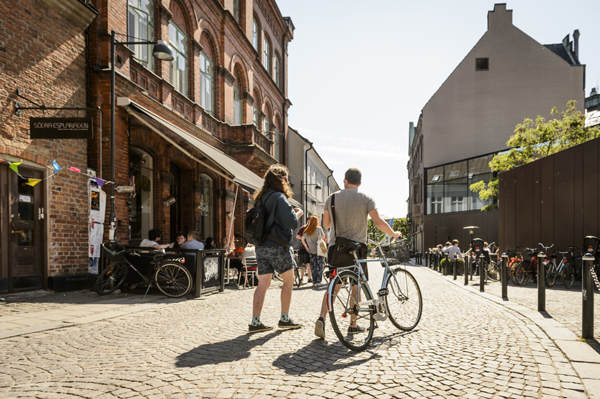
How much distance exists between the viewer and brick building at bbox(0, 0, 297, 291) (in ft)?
29.4

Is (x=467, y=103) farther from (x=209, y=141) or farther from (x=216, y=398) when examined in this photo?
(x=216, y=398)

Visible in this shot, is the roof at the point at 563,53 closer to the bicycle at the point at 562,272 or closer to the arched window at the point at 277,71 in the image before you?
the arched window at the point at 277,71

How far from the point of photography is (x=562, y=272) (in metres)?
11.6

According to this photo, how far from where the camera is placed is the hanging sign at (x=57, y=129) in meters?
8.69

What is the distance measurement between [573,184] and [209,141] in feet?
37.7

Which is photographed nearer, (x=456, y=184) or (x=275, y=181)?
(x=275, y=181)

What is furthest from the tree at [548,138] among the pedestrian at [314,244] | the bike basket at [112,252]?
the bike basket at [112,252]

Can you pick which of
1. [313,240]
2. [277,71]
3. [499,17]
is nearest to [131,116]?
[313,240]

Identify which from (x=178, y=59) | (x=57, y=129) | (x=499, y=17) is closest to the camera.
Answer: (x=57, y=129)

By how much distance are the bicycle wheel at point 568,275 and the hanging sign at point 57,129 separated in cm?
1090

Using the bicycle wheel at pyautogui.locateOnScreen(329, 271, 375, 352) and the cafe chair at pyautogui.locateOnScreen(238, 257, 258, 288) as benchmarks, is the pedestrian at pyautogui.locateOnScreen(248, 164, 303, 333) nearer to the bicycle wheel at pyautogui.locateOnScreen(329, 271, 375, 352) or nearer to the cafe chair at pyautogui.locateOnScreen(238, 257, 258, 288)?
the bicycle wheel at pyautogui.locateOnScreen(329, 271, 375, 352)

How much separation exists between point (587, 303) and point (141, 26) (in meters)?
12.3

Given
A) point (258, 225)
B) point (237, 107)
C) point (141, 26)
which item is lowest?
point (258, 225)

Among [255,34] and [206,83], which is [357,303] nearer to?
[206,83]
